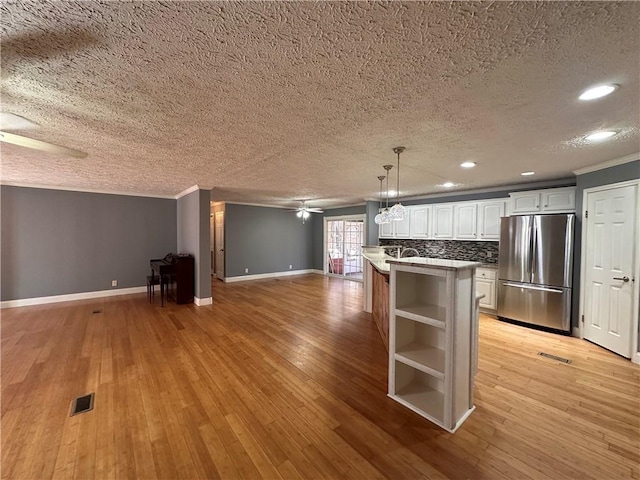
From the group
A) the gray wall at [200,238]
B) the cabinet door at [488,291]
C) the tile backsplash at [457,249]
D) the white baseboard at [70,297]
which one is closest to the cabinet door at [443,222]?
the tile backsplash at [457,249]

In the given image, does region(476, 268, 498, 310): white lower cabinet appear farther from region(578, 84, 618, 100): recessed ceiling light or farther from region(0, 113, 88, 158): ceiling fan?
region(0, 113, 88, 158): ceiling fan

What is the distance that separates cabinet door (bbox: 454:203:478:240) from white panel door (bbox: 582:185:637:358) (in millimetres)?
1687

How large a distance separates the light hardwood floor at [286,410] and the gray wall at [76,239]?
202cm

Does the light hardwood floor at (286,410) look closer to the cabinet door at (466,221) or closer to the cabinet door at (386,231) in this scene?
the cabinet door at (466,221)

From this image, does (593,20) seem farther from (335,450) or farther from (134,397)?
(134,397)

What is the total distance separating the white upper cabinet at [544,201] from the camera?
3.98 m

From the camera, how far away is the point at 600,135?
2428 mm

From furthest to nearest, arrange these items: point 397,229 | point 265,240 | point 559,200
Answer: point 265,240 → point 397,229 → point 559,200

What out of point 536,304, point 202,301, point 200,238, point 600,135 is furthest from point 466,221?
point 202,301

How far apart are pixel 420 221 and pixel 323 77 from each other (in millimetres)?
5259

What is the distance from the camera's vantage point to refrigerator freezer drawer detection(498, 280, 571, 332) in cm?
385

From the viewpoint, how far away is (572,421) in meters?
2.05

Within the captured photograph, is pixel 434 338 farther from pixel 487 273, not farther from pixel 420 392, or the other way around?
pixel 487 273

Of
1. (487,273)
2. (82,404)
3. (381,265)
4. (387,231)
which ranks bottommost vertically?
(82,404)
